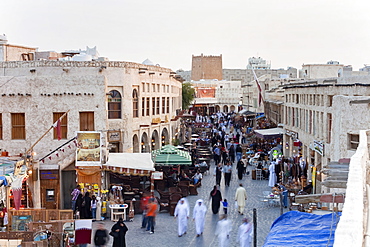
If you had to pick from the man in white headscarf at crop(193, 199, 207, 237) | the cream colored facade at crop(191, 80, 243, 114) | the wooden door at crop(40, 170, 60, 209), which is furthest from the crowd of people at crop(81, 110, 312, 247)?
the cream colored facade at crop(191, 80, 243, 114)

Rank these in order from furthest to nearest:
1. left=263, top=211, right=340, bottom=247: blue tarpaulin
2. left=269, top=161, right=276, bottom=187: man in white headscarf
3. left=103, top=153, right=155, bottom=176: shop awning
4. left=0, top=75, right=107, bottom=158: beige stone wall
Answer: left=269, top=161, right=276, bottom=187: man in white headscarf
left=0, top=75, right=107, bottom=158: beige stone wall
left=103, top=153, right=155, bottom=176: shop awning
left=263, top=211, right=340, bottom=247: blue tarpaulin

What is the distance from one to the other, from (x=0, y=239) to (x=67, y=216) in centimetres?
290

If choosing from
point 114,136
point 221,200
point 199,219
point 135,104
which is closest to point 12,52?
point 135,104

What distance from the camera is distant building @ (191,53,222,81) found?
110812 mm

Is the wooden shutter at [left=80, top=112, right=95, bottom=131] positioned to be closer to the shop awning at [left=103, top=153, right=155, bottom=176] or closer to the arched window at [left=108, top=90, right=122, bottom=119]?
the shop awning at [left=103, top=153, right=155, bottom=176]

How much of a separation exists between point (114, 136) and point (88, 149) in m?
4.55

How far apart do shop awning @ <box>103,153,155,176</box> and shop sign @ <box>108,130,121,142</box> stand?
2611 mm

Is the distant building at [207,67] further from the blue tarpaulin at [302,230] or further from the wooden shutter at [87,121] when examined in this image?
the blue tarpaulin at [302,230]

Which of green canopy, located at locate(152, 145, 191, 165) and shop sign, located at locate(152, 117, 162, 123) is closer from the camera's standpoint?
green canopy, located at locate(152, 145, 191, 165)

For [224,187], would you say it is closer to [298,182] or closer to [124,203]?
[298,182]

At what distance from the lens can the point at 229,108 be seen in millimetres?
93125

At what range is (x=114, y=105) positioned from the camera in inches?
988

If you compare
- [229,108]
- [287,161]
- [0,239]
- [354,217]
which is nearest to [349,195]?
[354,217]

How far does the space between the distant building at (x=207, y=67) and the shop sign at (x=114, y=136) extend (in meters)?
86.7
